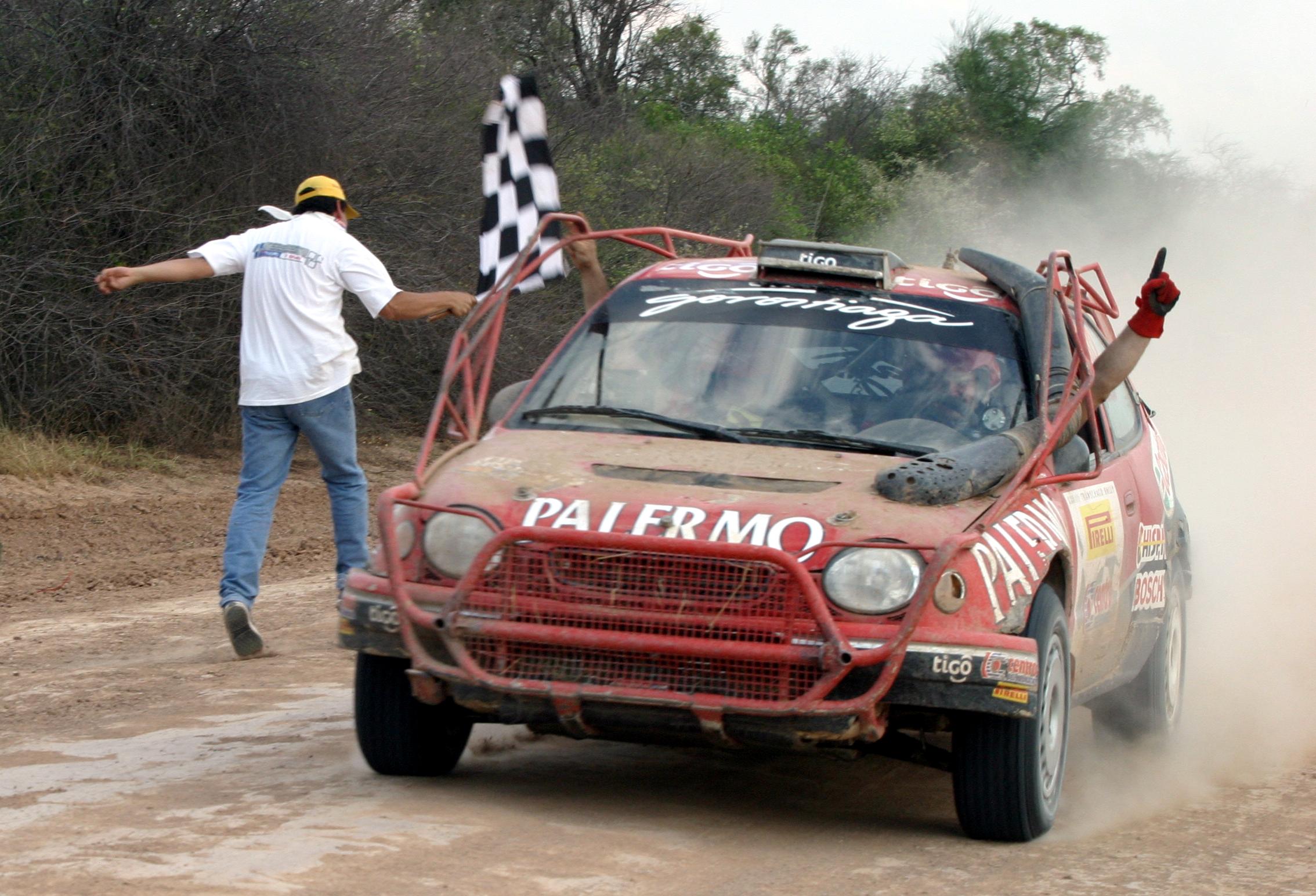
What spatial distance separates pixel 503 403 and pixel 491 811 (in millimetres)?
1538

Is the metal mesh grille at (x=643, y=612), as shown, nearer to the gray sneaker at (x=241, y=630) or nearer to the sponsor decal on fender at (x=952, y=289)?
the sponsor decal on fender at (x=952, y=289)

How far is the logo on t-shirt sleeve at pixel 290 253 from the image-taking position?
721cm

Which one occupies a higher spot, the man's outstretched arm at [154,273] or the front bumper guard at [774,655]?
the man's outstretched arm at [154,273]

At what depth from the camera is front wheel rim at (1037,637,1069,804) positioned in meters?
4.73

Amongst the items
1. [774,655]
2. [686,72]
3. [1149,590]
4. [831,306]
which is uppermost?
[686,72]

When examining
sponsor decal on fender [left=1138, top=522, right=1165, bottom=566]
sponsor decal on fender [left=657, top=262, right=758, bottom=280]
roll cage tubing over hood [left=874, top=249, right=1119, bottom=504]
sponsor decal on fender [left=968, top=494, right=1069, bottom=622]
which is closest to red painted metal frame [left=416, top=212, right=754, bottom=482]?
sponsor decal on fender [left=657, top=262, right=758, bottom=280]

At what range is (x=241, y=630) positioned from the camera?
713 cm

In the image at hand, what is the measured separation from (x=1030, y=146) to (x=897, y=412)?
3822cm

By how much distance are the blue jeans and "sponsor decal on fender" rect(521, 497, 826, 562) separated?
2.85 metres

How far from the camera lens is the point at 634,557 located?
4.39 m

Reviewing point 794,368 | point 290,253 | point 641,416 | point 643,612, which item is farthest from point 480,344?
point 290,253

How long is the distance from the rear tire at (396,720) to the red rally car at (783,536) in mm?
10

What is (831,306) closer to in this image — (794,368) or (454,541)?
(794,368)

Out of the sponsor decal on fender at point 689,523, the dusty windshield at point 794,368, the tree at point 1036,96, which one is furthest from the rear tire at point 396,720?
the tree at point 1036,96
